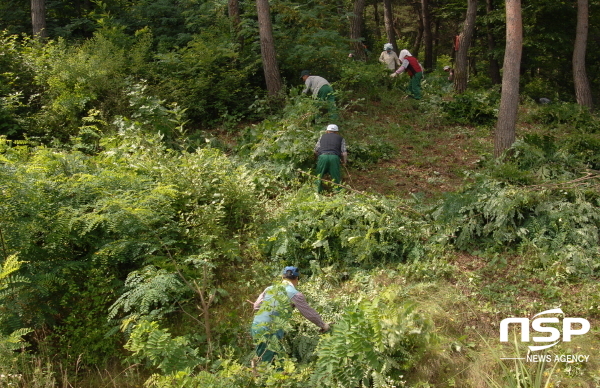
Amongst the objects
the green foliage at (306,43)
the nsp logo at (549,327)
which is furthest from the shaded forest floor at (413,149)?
the nsp logo at (549,327)

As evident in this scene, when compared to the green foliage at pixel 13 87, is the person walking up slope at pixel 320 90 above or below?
below

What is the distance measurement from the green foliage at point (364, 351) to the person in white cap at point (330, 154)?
446 cm

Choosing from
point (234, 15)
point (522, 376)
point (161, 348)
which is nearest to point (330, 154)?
point (161, 348)

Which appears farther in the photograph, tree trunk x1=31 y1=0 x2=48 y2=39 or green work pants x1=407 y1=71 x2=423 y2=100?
green work pants x1=407 y1=71 x2=423 y2=100

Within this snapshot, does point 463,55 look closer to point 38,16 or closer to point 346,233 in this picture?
point 346,233

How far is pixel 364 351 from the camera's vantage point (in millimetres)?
5406

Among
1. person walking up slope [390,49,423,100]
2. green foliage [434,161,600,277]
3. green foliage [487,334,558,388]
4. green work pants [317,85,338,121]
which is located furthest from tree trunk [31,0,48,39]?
green foliage [487,334,558,388]

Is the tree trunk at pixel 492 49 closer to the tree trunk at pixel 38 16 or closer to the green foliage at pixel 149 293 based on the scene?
the tree trunk at pixel 38 16

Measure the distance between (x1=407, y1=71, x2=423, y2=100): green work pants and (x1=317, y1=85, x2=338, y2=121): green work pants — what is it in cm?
349

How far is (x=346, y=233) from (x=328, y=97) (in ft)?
19.8

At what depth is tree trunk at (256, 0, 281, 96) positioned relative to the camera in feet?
44.0

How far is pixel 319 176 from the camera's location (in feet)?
31.6

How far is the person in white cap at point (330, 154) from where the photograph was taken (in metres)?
9.83

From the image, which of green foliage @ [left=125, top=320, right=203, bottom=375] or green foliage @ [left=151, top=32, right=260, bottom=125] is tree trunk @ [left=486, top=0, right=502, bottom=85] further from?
green foliage @ [left=125, top=320, right=203, bottom=375]
